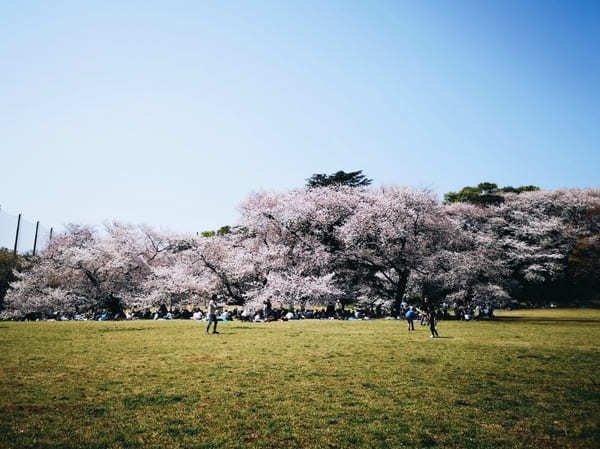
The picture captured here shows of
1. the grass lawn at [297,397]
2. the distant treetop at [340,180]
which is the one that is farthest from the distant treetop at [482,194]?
the grass lawn at [297,397]

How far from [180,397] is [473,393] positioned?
6826 mm

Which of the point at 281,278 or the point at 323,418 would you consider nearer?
the point at 323,418

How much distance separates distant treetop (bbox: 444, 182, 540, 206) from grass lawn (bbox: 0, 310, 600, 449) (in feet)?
162

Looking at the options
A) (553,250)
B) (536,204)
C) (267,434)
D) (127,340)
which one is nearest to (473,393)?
(267,434)

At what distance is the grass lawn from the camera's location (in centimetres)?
653

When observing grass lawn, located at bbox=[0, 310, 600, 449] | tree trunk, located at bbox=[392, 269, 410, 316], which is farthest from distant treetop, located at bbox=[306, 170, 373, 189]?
grass lawn, located at bbox=[0, 310, 600, 449]

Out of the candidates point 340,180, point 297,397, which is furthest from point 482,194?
point 297,397

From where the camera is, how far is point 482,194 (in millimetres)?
62156

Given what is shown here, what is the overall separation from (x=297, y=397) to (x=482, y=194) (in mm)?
61682

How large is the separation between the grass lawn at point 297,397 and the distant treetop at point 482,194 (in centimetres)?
4933

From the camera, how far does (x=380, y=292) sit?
138 feet

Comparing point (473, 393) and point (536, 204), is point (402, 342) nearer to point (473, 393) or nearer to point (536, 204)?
point (473, 393)

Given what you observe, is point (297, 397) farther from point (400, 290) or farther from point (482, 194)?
point (482, 194)

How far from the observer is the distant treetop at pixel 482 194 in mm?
60688
